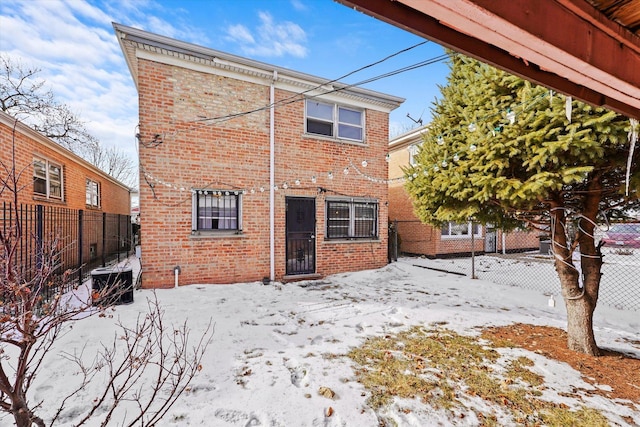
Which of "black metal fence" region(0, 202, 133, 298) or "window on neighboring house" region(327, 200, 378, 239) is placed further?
"window on neighboring house" region(327, 200, 378, 239)

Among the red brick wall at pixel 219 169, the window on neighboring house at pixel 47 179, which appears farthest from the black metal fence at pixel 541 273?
the window on neighboring house at pixel 47 179

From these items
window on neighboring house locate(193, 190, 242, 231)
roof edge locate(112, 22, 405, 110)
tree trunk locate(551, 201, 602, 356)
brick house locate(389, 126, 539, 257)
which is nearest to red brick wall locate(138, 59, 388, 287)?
window on neighboring house locate(193, 190, 242, 231)

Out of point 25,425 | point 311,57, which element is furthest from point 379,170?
point 25,425

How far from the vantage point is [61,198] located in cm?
879

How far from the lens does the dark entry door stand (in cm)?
791

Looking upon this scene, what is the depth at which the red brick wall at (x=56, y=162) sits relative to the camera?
6.07 m

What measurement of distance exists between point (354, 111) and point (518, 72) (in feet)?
25.4

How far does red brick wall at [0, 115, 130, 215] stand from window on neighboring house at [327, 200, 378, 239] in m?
6.47

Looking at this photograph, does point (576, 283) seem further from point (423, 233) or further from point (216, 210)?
point (423, 233)

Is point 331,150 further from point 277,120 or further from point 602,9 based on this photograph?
point 602,9

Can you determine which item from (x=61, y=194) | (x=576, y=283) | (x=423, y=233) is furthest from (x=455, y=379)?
(x=61, y=194)

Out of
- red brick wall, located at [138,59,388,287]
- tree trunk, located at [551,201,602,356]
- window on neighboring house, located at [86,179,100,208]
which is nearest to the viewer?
tree trunk, located at [551,201,602,356]

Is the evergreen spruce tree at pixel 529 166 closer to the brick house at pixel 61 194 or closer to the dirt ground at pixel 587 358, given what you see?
the dirt ground at pixel 587 358

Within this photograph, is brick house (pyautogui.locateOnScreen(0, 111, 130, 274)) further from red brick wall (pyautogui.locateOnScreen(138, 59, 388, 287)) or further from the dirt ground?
the dirt ground
